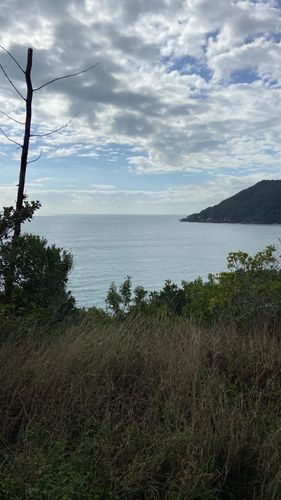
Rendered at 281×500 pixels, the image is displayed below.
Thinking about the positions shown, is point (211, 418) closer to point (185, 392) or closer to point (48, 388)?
point (185, 392)

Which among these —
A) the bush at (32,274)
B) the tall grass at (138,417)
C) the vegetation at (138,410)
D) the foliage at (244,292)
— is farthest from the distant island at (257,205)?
the tall grass at (138,417)

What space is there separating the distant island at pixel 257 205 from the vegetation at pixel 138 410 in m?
124

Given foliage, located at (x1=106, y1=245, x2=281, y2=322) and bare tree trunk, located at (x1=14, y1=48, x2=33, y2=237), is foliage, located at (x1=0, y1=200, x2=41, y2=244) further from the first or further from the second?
foliage, located at (x1=106, y1=245, x2=281, y2=322)

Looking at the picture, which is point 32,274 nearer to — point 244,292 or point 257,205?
point 244,292

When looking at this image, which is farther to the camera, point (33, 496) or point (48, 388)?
point (48, 388)

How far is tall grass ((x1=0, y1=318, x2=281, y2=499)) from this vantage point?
291 centimetres

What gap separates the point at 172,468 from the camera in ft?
9.86

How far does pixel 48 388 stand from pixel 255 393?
1.98 meters

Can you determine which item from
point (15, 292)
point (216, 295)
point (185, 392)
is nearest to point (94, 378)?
point (185, 392)

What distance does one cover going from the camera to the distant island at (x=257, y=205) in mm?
126875

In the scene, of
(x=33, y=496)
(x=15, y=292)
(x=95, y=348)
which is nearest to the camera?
(x=33, y=496)

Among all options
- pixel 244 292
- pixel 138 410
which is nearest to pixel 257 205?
pixel 244 292

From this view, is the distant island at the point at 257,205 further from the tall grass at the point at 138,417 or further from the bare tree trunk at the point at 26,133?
the tall grass at the point at 138,417

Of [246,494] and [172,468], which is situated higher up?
[172,468]
